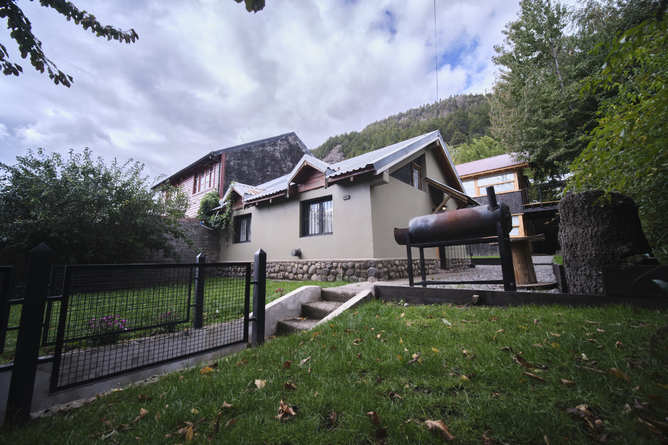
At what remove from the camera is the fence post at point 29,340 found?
1.77m

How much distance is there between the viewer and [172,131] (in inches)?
1179

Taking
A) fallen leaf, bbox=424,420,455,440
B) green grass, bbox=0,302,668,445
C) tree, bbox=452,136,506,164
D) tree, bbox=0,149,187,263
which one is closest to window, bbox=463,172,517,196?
tree, bbox=452,136,506,164

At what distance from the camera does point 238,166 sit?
51.6 feet

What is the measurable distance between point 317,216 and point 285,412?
7.71 meters

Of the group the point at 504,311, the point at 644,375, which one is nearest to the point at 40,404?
the point at 644,375

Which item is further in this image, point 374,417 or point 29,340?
point 29,340

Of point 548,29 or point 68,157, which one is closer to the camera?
point 68,157

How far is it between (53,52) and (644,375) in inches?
226

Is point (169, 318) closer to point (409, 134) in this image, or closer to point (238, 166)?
point (238, 166)

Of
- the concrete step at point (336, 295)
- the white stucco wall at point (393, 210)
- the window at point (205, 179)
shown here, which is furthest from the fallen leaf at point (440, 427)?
the window at point (205, 179)

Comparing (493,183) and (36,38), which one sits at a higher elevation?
(493,183)

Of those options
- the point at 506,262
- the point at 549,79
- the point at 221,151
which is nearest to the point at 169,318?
the point at 506,262

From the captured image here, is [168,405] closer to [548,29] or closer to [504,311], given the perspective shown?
[504,311]

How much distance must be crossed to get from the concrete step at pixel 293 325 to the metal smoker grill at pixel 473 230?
198 centimetres
